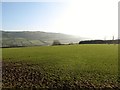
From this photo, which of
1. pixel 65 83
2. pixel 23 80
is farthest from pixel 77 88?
pixel 23 80

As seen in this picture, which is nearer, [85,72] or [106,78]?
[106,78]

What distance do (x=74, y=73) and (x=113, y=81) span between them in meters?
5.80

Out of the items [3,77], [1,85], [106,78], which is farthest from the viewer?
[3,77]

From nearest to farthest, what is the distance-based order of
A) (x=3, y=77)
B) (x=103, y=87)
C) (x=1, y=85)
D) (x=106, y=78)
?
(x=103, y=87) → (x=1, y=85) → (x=106, y=78) → (x=3, y=77)

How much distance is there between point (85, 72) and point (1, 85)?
11.0 metres

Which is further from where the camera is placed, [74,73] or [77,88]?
[74,73]

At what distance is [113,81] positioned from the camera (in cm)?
2289

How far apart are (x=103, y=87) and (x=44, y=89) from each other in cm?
614

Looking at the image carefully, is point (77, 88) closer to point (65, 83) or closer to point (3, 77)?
point (65, 83)

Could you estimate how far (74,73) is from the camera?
2697 centimetres

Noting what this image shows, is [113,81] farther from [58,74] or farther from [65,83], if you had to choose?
[58,74]

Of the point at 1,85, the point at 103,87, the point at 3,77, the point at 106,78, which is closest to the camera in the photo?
the point at 103,87

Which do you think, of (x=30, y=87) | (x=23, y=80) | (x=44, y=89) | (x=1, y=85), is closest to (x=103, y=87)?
(x=44, y=89)

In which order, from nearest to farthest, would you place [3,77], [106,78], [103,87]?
[103,87]
[106,78]
[3,77]
